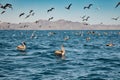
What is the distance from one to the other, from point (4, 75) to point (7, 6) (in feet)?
22.7

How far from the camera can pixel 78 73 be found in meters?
28.2

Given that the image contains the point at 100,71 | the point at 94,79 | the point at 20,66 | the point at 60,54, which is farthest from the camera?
the point at 60,54

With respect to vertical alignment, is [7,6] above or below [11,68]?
above

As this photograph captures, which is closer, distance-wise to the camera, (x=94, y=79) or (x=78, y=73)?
(x=94, y=79)

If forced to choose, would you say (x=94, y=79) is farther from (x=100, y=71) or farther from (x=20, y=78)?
(x=20, y=78)

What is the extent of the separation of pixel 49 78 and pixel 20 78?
2679 mm

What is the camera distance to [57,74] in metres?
27.9

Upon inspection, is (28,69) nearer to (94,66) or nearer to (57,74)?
(57,74)

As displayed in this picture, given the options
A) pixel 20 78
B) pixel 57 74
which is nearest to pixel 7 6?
pixel 20 78

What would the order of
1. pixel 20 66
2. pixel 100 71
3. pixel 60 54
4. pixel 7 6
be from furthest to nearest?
pixel 60 54
pixel 20 66
pixel 100 71
pixel 7 6

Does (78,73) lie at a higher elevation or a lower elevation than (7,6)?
lower

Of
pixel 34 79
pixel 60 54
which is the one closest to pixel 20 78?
pixel 34 79

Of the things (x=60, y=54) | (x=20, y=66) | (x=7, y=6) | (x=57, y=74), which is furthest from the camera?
(x=60, y=54)

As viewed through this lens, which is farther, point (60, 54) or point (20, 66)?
A: point (60, 54)
